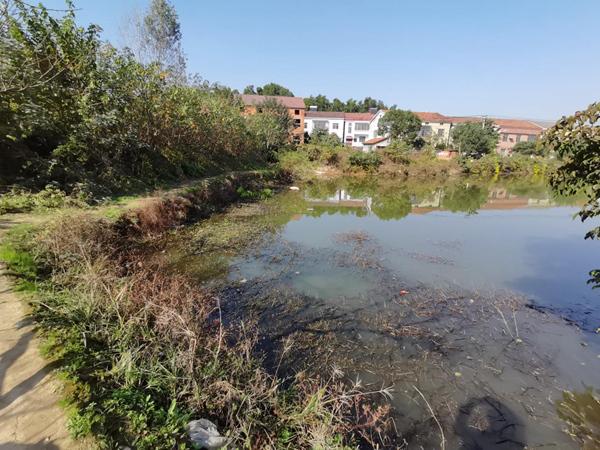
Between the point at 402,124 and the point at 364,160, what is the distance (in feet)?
52.1

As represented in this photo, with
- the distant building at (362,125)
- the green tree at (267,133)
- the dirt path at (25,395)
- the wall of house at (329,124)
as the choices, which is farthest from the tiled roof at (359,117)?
the dirt path at (25,395)

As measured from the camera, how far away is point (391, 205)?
17.3 meters

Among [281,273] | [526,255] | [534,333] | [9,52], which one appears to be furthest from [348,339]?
[9,52]

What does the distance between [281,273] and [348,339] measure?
2.84 meters

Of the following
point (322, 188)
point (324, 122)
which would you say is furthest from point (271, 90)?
point (322, 188)

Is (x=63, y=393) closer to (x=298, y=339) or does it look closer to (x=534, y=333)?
(x=298, y=339)

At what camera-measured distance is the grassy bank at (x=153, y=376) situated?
105 inches

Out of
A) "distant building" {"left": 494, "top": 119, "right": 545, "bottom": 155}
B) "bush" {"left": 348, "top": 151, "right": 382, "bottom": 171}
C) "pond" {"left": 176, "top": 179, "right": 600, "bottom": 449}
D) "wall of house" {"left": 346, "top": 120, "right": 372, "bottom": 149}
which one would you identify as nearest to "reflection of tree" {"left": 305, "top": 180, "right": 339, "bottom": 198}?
"bush" {"left": 348, "top": 151, "right": 382, "bottom": 171}

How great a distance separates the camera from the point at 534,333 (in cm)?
554

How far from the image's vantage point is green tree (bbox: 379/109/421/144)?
139ft

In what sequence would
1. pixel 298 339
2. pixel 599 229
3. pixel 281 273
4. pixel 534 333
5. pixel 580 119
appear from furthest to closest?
pixel 281 273 → pixel 534 333 → pixel 298 339 → pixel 599 229 → pixel 580 119

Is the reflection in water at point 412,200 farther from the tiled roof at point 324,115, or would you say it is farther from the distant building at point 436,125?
the tiled roof at point 324,115

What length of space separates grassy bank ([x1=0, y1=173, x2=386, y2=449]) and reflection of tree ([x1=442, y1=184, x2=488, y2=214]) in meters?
15.7

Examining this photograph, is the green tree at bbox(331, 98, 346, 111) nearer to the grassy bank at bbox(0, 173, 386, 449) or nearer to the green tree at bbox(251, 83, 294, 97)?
the green tree at bbox(251, 83, 294, 97)
